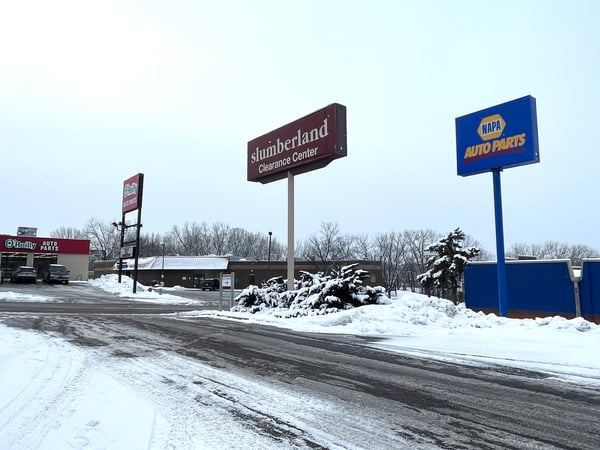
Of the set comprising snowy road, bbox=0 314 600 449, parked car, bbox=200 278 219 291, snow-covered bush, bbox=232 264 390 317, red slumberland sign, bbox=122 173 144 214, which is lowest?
parked car, bbox=200 278 219 291

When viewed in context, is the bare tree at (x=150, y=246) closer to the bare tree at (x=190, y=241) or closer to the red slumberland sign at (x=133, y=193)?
the bare tree at (x=190, y=241)

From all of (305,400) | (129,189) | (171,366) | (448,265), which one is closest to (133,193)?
(129,189)

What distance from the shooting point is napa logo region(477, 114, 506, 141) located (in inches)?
587

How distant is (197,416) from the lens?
479 cm

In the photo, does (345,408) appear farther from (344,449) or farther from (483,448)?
(483,448)

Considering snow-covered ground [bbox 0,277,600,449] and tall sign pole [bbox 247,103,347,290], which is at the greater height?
tall sign pole [bbox 247,103,347,290]

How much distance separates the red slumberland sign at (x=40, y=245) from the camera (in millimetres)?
53000

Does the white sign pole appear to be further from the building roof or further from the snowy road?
the building roof

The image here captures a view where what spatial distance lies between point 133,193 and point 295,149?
968 inches

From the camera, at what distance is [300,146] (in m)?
19.7

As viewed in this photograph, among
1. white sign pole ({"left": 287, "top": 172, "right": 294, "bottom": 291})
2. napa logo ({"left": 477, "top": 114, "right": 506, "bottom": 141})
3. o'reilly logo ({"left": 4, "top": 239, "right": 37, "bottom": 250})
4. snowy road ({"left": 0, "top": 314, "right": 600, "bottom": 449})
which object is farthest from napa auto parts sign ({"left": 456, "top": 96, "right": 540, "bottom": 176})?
o'reilly logo ({"left": 4, "top": 239, "right": 37, "bottom": 250})

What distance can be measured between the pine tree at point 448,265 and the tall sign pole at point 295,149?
2063 cm

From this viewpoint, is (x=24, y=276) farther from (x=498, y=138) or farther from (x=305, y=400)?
(x=305, y=400)

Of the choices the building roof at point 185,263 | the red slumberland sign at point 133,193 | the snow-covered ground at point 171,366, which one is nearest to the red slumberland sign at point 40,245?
the building roof at point 185,263
